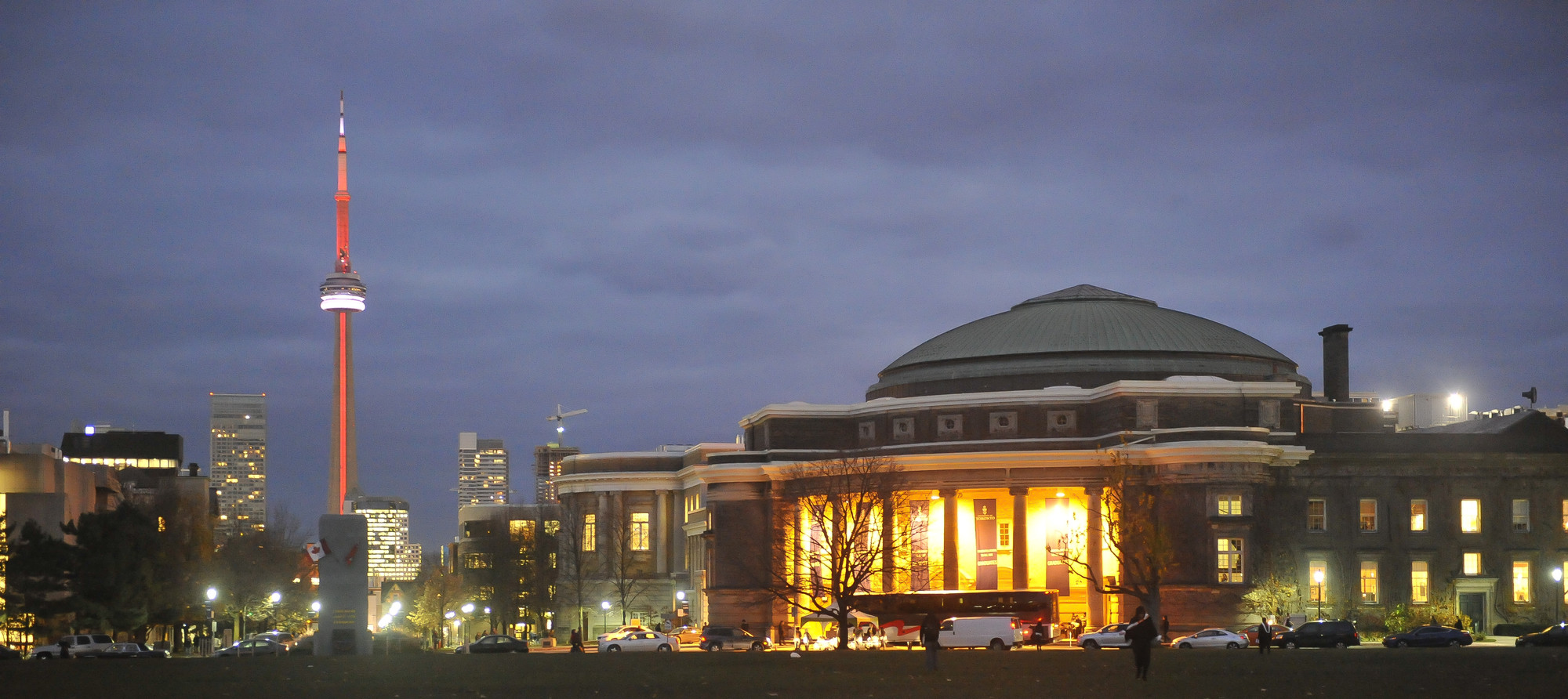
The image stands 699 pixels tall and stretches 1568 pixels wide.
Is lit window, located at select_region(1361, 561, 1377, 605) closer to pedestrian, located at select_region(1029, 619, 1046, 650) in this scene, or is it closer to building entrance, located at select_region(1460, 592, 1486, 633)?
building entrance, located at select_region(1460, 592, 1486, 633)

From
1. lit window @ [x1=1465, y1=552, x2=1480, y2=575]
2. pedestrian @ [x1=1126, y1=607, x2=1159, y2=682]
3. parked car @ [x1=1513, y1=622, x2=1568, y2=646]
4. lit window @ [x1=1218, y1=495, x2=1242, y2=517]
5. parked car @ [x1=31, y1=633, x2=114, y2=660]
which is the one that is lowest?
parked car @ [x1=31, y1=633, x2=114, y2=660]

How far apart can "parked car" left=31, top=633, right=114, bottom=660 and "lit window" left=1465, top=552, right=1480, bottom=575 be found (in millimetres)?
79784

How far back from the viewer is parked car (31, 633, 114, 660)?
80.0 meters

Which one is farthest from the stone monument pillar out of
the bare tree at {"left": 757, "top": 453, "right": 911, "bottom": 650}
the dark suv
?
the dark suv

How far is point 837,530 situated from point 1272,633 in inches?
983

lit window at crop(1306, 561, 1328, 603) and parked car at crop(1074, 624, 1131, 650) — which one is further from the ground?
lit window at crop(1306, 561, 1328, 603)

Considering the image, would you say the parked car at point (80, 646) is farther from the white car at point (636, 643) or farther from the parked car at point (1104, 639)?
the parked car at point (1104, 639)

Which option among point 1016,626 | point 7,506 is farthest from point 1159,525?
point 7,506

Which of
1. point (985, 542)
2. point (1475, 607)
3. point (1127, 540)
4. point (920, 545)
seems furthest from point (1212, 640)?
point (985, 542)

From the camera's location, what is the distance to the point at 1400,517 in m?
103

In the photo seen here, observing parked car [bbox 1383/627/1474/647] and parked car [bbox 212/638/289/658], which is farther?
parked car [bbox 212/638/289/658]

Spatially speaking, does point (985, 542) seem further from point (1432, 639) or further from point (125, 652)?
point (125, 652)

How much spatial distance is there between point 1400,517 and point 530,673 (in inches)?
2803

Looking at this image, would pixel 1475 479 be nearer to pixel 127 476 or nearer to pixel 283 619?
pixel 283 619
